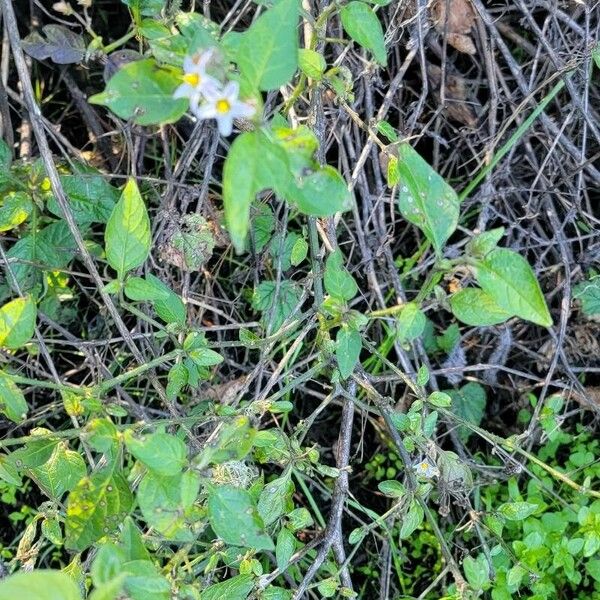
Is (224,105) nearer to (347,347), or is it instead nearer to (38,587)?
(347,347)

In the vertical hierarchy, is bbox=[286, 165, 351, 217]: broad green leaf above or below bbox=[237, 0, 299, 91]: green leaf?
below

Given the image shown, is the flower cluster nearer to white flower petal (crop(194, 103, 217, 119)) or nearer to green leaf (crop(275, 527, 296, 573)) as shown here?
white flower petal (crop(194, 103, 217, 119))

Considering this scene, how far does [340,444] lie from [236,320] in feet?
1.79

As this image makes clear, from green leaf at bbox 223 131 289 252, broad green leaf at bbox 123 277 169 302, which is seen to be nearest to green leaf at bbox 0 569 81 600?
green leaf at bbox 223 131 289 252

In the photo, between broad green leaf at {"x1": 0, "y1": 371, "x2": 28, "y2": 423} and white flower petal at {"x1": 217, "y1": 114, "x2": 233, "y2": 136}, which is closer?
white flower petal at {"x1": 217, "y1": 114, "x2": 233, "y2": 136}

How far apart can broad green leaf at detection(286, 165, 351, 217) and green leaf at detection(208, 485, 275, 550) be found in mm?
500

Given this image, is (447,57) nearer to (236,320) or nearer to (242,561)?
(236,320)

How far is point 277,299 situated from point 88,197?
550 millimetres

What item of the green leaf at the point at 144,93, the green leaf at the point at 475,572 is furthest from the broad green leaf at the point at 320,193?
the green leaf at the point at 475,572

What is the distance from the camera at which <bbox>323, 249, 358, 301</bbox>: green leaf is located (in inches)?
54.4

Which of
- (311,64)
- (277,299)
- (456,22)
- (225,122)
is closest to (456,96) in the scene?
(456,22)

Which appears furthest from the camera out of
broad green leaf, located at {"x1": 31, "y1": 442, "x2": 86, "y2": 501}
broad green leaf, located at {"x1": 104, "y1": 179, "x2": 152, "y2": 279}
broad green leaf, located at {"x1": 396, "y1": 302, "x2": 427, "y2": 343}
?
broad green leaf, located at {"x1": 31, "y1": 442, "x2": 86, "y2": 501}

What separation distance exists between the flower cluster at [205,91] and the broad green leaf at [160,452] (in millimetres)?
487

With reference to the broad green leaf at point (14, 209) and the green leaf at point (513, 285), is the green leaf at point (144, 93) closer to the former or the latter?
the green leaf at point (513, 285)
